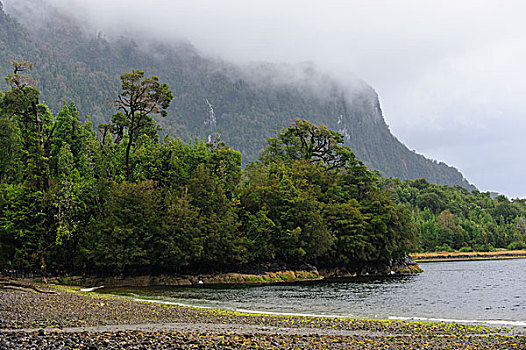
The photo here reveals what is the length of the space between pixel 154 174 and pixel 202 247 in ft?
53.1

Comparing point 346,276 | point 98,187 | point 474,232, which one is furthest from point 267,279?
point 474,232

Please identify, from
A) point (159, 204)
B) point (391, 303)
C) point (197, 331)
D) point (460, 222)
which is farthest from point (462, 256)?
point (197, 331)

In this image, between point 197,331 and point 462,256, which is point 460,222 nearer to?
point 462,256

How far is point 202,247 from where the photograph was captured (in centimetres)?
6169

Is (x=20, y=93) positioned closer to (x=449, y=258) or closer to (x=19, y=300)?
(x=19, y=300)

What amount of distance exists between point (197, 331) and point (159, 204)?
46011 mm

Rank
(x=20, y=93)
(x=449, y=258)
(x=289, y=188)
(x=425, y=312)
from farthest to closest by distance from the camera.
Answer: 1. (x=449, y=258)
2. (x=289, y=188)
3. (x=20, y=93)
4. (x=425, y=312)

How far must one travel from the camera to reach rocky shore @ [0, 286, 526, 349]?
13.9m

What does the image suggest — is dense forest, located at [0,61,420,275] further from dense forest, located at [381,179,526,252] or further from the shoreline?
the shoreline

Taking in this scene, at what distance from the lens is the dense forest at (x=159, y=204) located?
57.2 m

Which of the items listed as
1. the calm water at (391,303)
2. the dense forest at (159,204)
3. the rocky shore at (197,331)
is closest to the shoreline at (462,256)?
the dense forest at (159,204)

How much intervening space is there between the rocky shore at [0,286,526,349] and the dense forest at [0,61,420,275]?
30564 millimetres

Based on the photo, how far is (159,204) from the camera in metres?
63.7

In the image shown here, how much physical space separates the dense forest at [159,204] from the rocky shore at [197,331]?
30564 millimetres
